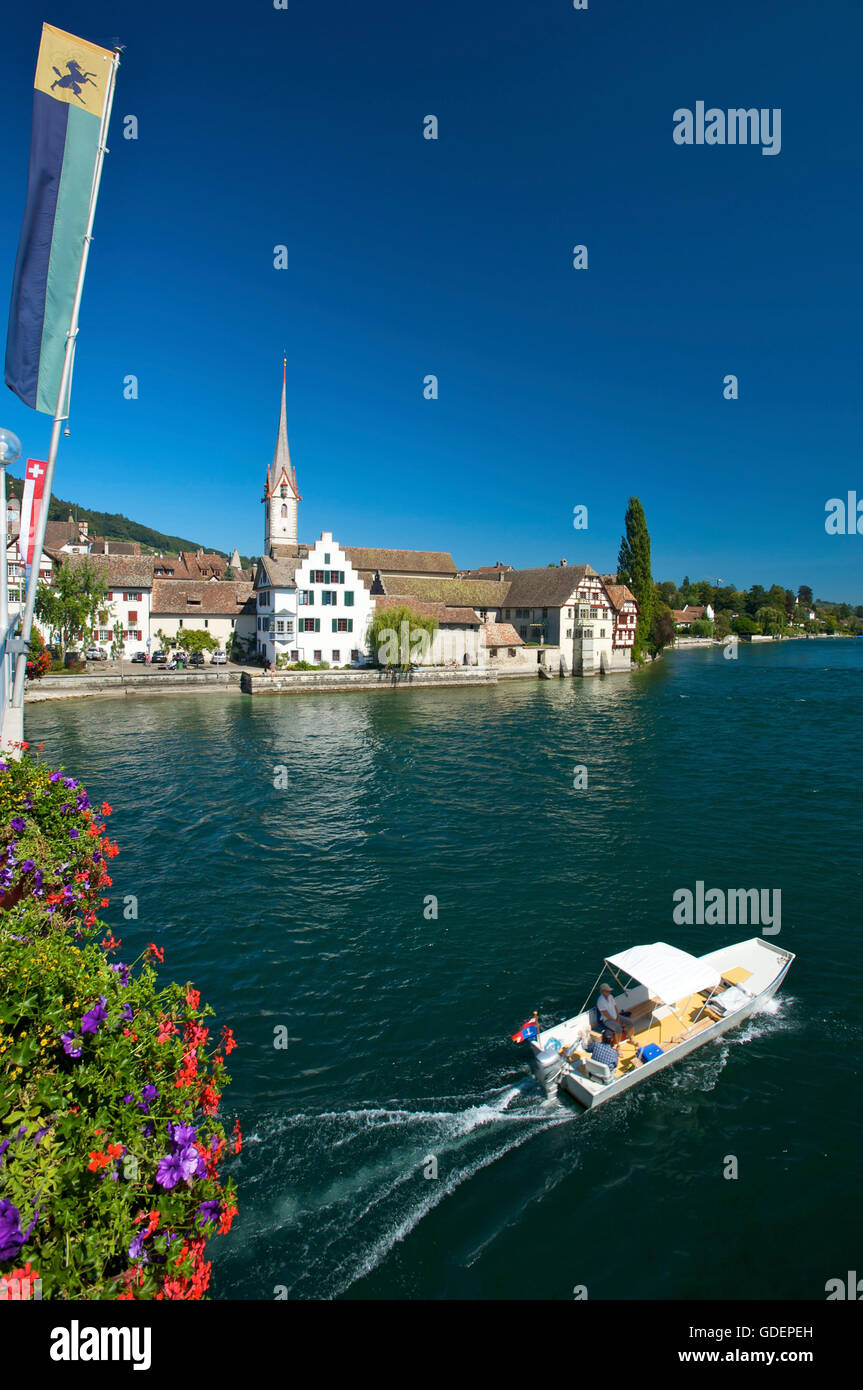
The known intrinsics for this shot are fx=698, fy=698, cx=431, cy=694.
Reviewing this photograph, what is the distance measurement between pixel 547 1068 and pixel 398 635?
61.7 m

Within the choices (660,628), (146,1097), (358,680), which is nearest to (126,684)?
(358,680)

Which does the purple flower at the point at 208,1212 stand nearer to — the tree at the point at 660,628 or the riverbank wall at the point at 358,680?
the riverbank wall at the point at 358,680

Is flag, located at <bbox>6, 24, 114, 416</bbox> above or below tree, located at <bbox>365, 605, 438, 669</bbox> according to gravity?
above

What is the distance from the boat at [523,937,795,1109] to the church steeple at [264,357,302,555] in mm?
87476

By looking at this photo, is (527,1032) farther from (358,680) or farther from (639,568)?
(639,568)

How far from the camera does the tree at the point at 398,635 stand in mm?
73125

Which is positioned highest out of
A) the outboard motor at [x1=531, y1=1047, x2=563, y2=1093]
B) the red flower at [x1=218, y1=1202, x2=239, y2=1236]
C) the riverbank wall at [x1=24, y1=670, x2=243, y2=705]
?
the riverbank wall at [x1=24, y1=670, x2=243, y2=705]

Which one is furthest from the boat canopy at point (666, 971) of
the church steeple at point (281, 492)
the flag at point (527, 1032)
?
the church steeple at point (281, 492)

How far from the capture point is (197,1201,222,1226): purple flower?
6.38 meters

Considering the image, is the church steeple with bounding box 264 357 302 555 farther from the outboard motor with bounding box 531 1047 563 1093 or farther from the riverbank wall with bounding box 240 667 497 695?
the outboard motor with bounding box 531 1047 563 1093

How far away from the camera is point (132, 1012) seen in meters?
7.61

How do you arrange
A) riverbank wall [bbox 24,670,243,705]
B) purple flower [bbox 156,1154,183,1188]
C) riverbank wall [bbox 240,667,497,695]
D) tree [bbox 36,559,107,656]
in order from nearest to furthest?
purple flower [bbox 156,1154,183,1188] < riverbank wall [bbox 24,670,243,705] < riverbank wall [bbox 240,667,497,695] < tree [bbox 36,559,107,656]

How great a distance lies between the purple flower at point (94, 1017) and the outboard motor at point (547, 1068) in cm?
938

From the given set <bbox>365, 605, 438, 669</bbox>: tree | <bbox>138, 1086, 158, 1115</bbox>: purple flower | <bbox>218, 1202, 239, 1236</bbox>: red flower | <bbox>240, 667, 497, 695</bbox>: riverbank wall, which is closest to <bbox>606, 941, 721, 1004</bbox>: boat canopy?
<bbox>218, 1202, 239, 1236</bbox>: red flower
